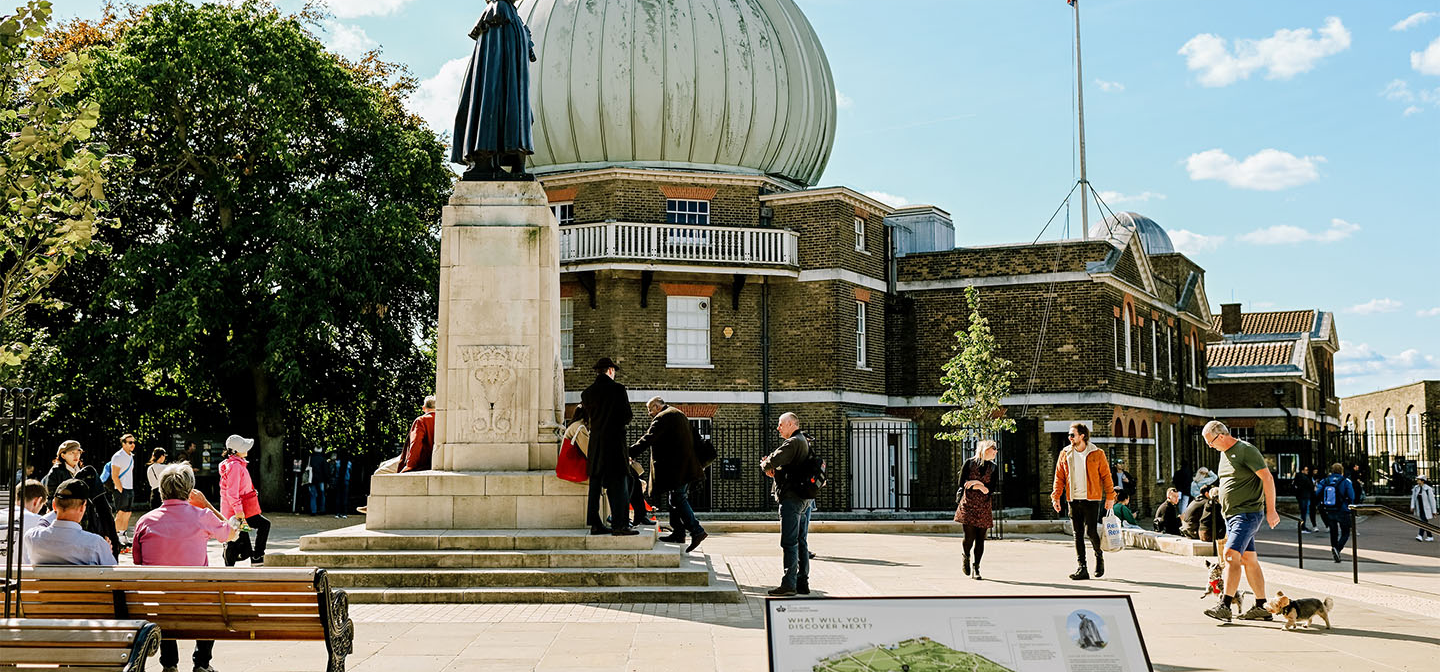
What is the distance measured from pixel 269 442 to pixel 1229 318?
164 ft

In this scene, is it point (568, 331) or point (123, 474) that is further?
point (568, 331)

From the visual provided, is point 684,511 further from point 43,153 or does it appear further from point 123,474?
point 123,474

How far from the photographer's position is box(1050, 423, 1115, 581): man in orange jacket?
13.0 metres

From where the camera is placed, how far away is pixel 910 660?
452 centimetres

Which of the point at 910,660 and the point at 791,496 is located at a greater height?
the point at 791,496

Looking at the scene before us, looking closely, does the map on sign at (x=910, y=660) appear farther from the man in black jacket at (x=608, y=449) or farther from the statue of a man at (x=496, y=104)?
the statue of a man at (x=496, y=104)

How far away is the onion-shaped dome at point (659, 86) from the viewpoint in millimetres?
31562

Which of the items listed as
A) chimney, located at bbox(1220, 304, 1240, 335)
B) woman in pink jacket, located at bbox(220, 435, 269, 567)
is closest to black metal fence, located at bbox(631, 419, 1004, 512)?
woman in pink jacket, located at bbox(220, 435, 269, 567)

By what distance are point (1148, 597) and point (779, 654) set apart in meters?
8.29

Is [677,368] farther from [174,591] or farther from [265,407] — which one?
[174,591]

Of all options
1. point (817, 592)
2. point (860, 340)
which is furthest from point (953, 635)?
point (860, 340)

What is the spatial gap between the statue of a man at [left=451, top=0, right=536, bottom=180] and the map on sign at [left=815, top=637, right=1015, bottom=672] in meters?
9.60

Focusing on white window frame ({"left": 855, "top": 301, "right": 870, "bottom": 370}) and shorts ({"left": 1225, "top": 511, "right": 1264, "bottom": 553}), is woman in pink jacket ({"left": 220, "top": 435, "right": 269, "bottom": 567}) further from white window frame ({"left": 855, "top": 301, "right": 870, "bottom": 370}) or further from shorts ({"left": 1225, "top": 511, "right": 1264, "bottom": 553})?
white window frame ({"left": 855, "top": 301, "right": 870, "bottom": 370})

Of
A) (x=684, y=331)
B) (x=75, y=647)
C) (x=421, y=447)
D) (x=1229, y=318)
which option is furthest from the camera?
(x=1229, y=318)
